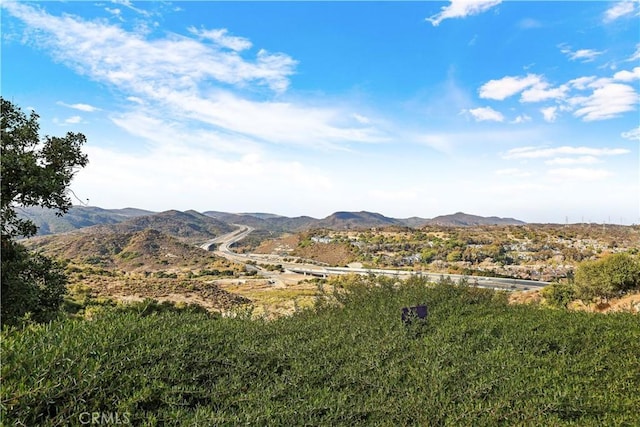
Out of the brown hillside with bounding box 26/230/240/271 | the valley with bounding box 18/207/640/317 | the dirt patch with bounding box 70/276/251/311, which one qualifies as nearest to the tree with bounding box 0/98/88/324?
the dirt patch with bounding box 70/276/251/311

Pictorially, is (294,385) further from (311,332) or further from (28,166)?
(28,166)

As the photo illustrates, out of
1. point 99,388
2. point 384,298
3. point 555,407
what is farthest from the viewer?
point 384,298

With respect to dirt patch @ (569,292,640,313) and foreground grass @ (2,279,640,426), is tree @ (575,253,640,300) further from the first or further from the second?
foreground grass @ (2,279,640,426)

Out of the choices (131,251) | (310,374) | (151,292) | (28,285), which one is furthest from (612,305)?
(131,251)

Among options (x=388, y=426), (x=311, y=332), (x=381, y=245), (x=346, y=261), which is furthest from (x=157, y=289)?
(x=381, y=245)

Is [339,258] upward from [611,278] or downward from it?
downward

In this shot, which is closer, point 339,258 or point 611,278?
point 611,278

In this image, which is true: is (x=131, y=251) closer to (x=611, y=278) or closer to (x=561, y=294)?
(x=561, y=294)
